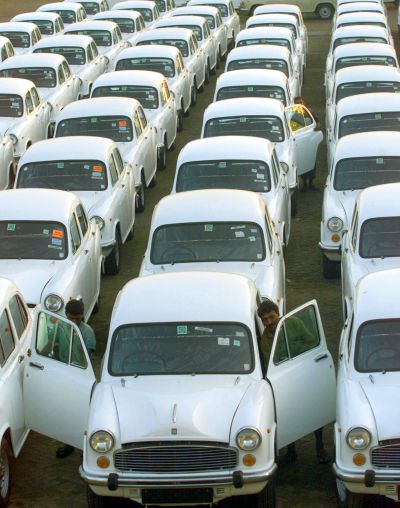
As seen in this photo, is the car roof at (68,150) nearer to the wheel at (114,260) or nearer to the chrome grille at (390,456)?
the wheel at (114,260)

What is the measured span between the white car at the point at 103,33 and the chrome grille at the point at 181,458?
843 inches

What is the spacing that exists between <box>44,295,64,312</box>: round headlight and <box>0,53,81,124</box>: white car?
441 inches

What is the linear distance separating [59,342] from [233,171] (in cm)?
620

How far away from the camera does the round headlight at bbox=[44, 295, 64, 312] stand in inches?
582

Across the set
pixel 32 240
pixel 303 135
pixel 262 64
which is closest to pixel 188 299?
pixel 32 240

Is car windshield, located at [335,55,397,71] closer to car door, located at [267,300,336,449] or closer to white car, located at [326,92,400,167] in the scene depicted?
white car, located at [326,92,400,167]

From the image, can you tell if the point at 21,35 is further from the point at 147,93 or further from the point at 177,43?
the point at 147,93

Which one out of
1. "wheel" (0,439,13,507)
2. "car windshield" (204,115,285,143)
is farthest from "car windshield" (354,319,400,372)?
"car windshield" (204,115,285,143)

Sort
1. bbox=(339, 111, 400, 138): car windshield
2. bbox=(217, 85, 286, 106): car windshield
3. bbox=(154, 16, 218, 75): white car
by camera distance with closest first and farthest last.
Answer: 1. bbox=(339, 111, 400, 138): car windshield
2. bbox=(217, 85, 286, 106): car windshield
3. bbox=(154, 16, 218, 75): white car

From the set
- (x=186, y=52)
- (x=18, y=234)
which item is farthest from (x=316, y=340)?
(x=186, y=52)

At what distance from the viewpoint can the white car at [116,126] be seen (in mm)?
21047

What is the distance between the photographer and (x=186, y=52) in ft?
96.7

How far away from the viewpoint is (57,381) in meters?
11.8

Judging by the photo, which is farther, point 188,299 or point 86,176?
point 86,176
